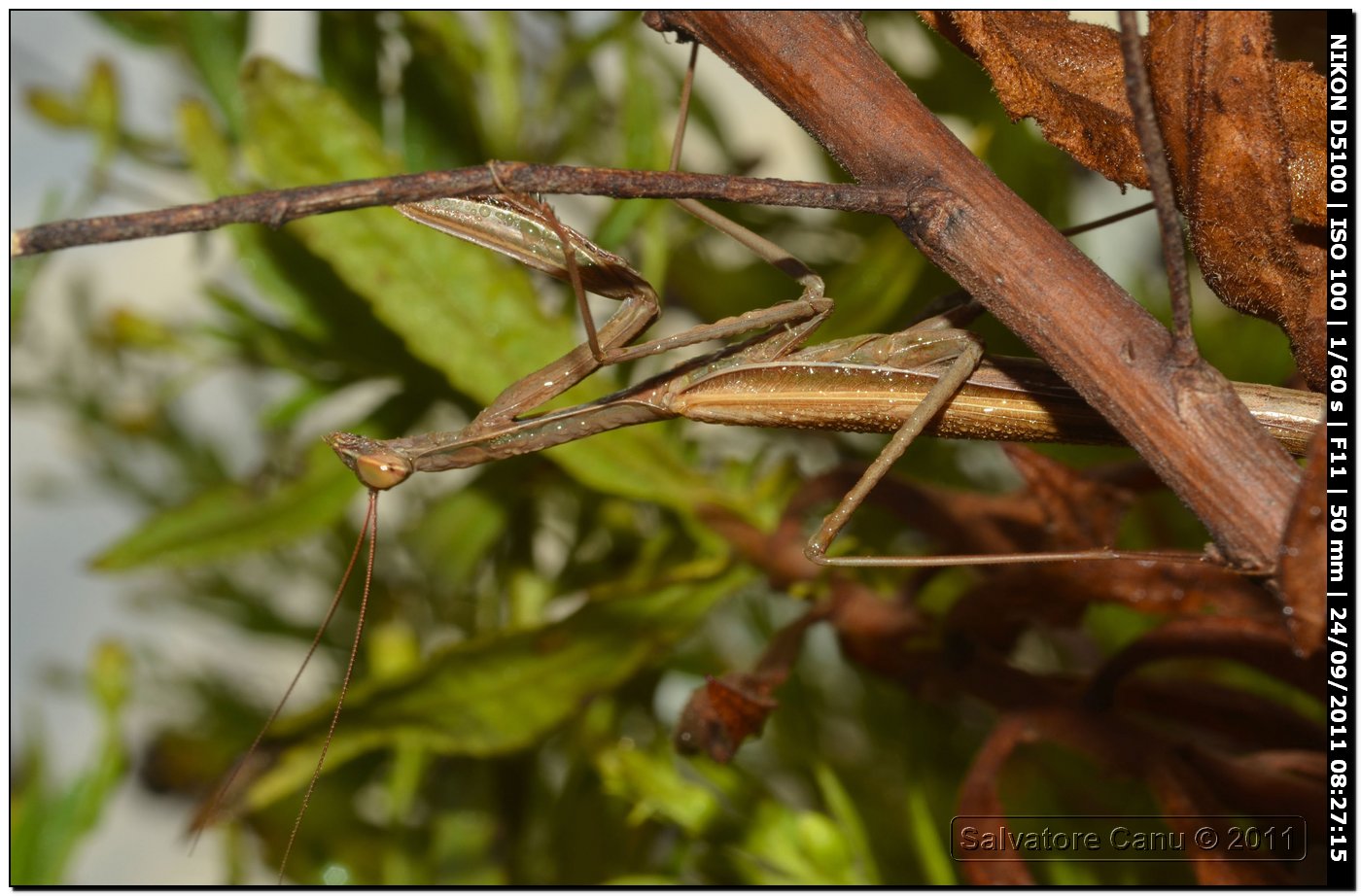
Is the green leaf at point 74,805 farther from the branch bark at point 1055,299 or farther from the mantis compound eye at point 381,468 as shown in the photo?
the branch bark at point 1055,299

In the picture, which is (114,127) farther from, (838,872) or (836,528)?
(838,872)

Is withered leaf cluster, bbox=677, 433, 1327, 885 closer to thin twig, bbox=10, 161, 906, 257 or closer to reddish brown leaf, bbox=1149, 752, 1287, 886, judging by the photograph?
reddish brown leaf, bbox=1149, 752, 1287, 886

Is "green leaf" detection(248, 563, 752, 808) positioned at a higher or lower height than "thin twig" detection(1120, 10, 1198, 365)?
lower

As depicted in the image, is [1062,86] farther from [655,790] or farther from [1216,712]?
[655,790]

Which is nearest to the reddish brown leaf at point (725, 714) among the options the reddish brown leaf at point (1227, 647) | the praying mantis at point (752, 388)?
the praying mantis at point (752, 388)

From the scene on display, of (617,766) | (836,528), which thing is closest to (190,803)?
(617,766)

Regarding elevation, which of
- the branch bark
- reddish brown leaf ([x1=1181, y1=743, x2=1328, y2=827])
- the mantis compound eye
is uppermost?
the branch bark

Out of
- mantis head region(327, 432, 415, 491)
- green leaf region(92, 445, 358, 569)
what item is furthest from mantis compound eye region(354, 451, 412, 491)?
green leaf region(92, 445, 358, 569)
